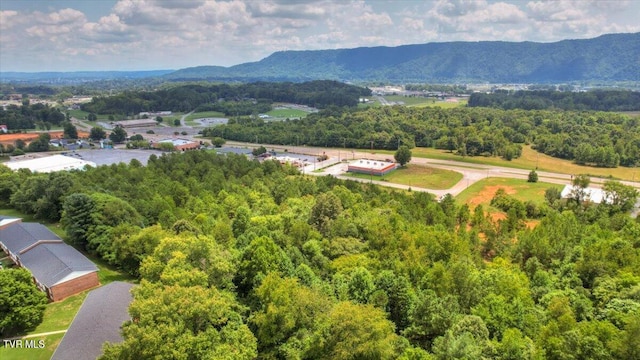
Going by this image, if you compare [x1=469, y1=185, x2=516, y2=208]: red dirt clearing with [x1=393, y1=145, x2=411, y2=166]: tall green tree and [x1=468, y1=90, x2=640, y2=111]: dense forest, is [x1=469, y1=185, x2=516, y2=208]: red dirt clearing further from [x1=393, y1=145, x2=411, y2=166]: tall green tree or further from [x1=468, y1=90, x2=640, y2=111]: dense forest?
[x1=468, y1=90, x2=640, y2=111]: dense forest

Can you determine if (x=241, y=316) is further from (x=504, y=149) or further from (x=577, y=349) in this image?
(x=504, y=149)

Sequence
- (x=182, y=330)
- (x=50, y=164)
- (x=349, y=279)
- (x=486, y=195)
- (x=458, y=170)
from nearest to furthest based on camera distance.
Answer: (x=182, y=330), (x=349, y=279), (x=486, y=195), (x=50, y=164), (x=458, y=170)

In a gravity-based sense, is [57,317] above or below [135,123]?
below

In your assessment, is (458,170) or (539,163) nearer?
(458,170)

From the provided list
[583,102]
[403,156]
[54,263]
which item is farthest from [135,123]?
[583,102]

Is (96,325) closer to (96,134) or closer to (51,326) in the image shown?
(51,326)

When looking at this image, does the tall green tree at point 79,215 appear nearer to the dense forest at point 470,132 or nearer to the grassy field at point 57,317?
the grassy field at point 57,317
